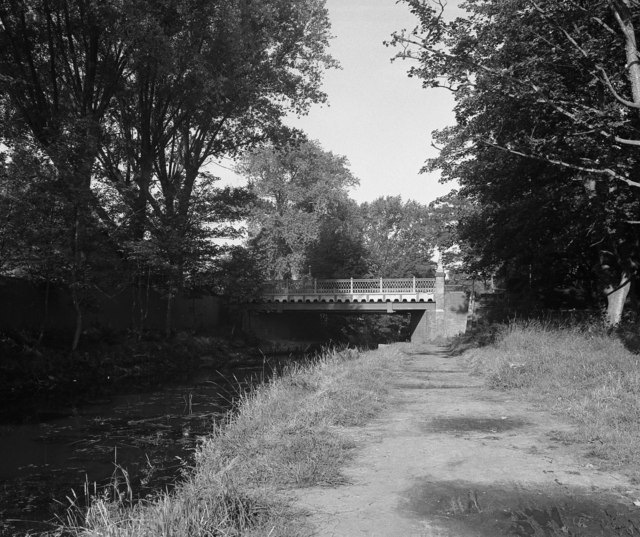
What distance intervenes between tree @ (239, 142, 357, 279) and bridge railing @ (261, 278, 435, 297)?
20.4 feet

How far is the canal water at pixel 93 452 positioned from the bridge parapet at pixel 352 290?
2692cm

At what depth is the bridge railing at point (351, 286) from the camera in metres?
40.3

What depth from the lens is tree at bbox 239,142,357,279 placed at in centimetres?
4844

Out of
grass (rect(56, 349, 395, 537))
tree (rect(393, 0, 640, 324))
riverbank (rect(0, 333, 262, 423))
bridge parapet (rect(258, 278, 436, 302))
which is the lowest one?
riverbank (rect(0, 333, 262, 423))

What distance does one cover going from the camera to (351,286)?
4066 cm

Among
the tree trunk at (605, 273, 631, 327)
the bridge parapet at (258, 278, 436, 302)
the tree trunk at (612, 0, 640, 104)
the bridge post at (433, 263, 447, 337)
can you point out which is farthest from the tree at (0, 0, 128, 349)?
the bridge post at (433, 263, 447, 337)

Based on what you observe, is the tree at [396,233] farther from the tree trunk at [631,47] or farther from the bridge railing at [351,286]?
the tree trunk at [631,47]

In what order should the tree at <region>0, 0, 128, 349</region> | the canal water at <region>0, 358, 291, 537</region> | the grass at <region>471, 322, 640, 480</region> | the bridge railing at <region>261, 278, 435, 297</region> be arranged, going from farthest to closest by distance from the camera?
the bridge railing at <region>261, 278, 435, 297</region> → the tree at <region>0, 0, 128, 349</region> → the canal water at <region>0, 358, 291, 537</region> → the grass at <region>471, 322, 640, 480</region>

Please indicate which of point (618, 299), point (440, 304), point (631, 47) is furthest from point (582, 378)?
point (440, 304)

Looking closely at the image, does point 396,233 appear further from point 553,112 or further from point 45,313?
point 553,112

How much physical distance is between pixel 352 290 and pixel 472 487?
3627 centimetres

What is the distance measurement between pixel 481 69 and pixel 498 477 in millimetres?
8152

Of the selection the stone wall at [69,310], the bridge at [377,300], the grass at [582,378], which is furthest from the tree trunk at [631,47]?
the bridge at [377,300]

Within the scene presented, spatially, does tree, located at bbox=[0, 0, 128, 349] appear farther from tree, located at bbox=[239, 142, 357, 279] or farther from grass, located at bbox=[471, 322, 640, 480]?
tree, located at bbox=[239, 142, 357, 279]
